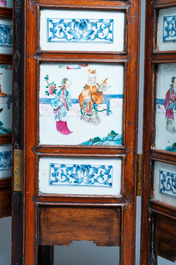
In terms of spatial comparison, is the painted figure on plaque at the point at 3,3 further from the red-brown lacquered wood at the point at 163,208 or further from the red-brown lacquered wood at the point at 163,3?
the red-brown lacquered wood at the point at 163,208

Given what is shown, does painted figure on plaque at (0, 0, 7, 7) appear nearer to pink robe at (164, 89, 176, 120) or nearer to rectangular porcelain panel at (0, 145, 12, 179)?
rectangular porcelain panel at (0, 145, 12, 179)

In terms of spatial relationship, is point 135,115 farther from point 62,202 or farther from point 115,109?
point 62,202

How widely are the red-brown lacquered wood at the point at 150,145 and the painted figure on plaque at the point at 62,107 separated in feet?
1.03

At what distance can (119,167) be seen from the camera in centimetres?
250

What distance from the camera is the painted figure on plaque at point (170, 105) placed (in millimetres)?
2418

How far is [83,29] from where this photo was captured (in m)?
2.46

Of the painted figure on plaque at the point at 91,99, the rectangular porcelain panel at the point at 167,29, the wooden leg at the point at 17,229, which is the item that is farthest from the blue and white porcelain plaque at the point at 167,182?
the wooden leg at the point at 17,229

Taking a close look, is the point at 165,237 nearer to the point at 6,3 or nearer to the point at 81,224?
the point at 81,224

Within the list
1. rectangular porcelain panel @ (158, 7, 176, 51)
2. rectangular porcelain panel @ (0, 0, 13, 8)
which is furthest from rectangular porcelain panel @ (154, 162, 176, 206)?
rectangular porcelain panel @ (0, 0, 13, 8)

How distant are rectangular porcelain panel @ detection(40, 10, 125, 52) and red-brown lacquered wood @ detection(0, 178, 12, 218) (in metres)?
0.67

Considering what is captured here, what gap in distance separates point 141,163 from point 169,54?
1.49ft

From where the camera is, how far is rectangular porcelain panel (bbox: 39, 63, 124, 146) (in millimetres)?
2477

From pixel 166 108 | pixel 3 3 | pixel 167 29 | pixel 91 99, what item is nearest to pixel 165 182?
pixel 166 108

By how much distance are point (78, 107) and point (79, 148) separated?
6.5 inches
